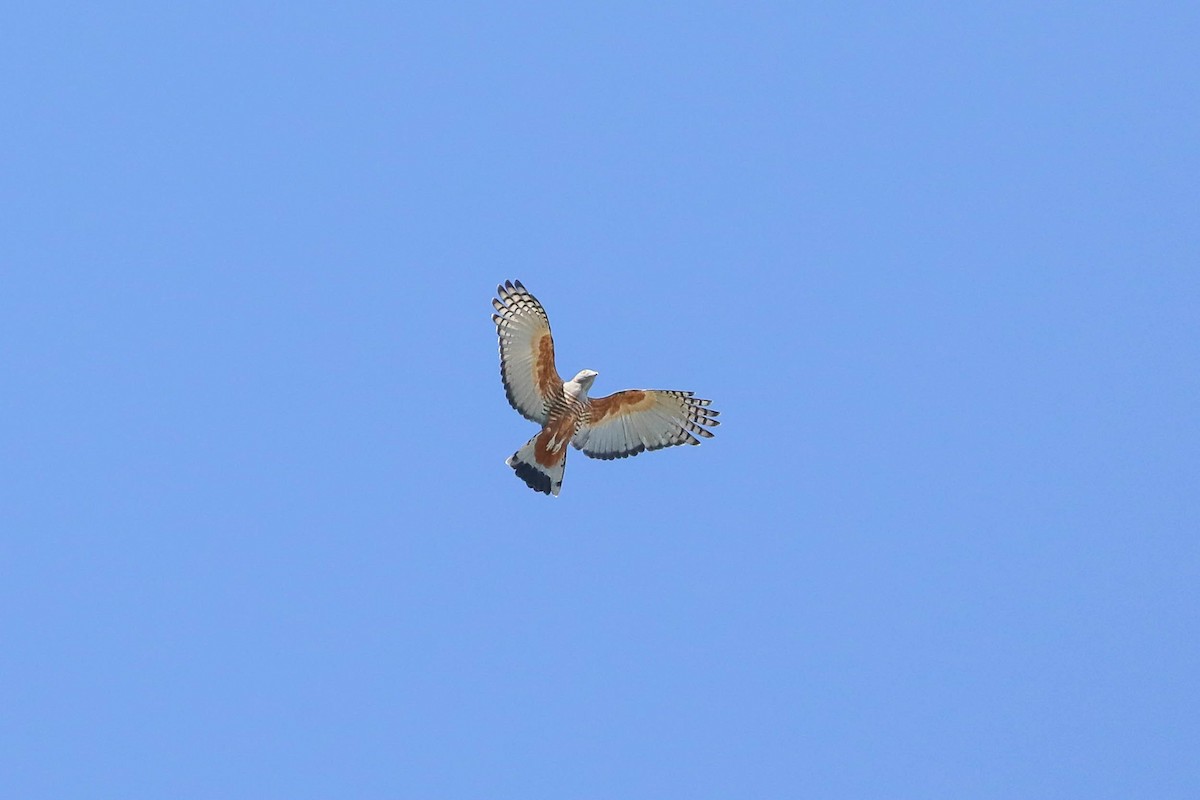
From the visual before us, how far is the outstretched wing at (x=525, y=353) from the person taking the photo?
72.2ft

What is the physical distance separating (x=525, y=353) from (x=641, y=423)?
65.3 inches

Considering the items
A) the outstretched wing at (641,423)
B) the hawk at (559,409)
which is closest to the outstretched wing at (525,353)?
the hawk at (559,409)

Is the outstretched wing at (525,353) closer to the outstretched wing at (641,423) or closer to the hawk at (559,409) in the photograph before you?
the hawk at (559,409)

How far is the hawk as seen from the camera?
869 inches

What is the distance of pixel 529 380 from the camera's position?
22297 millimetres

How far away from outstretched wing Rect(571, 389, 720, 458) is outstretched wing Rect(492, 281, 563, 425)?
598 mm

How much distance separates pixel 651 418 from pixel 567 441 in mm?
1049

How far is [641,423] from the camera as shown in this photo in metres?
22.8

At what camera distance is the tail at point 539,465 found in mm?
22391

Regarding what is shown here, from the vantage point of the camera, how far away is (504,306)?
22.0 m

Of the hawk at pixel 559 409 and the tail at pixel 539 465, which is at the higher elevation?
the hawk at pixel 559 409

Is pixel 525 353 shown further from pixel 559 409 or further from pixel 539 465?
pixel 539 465

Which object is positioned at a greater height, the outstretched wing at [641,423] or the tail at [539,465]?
the outstretched wing at [641,423]

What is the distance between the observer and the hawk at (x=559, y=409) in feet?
72.4
